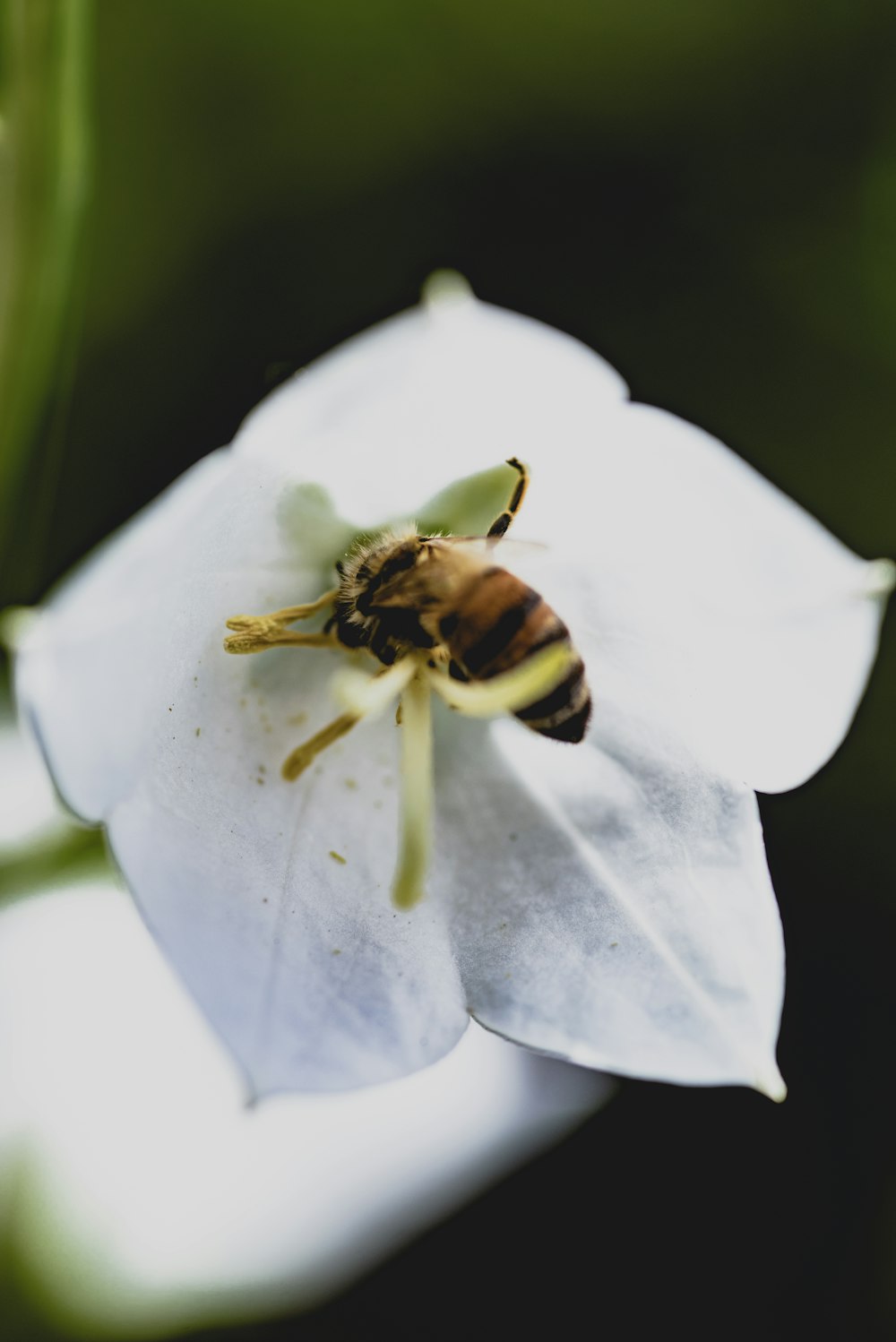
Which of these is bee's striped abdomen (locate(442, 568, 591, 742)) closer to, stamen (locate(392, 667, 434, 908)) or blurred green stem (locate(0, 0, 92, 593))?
stamen (locate(392, 667, 434, 908))

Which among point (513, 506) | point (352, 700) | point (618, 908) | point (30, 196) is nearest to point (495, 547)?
point (513, 506)

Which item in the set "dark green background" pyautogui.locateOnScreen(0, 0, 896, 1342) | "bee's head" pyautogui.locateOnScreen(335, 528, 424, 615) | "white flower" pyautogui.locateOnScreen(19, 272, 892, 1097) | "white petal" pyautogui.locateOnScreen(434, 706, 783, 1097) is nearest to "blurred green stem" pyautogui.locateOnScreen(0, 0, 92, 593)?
"white flower" pyautogui.locateOnScreen(19, 272, 892, 1097)

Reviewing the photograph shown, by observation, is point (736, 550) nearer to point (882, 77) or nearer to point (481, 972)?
point (481, 972)

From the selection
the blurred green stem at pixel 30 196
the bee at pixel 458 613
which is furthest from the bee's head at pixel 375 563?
the blurred green stem at pixel 30 196

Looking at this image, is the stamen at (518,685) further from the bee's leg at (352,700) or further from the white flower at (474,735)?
the white flower at (474,735)

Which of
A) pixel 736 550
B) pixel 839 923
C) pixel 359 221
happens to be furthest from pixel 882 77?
pixel 736 550

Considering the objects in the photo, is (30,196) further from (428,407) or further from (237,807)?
(237,807)

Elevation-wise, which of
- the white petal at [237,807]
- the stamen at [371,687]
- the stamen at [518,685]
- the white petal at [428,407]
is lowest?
Answer: the white petal at [237,807]
